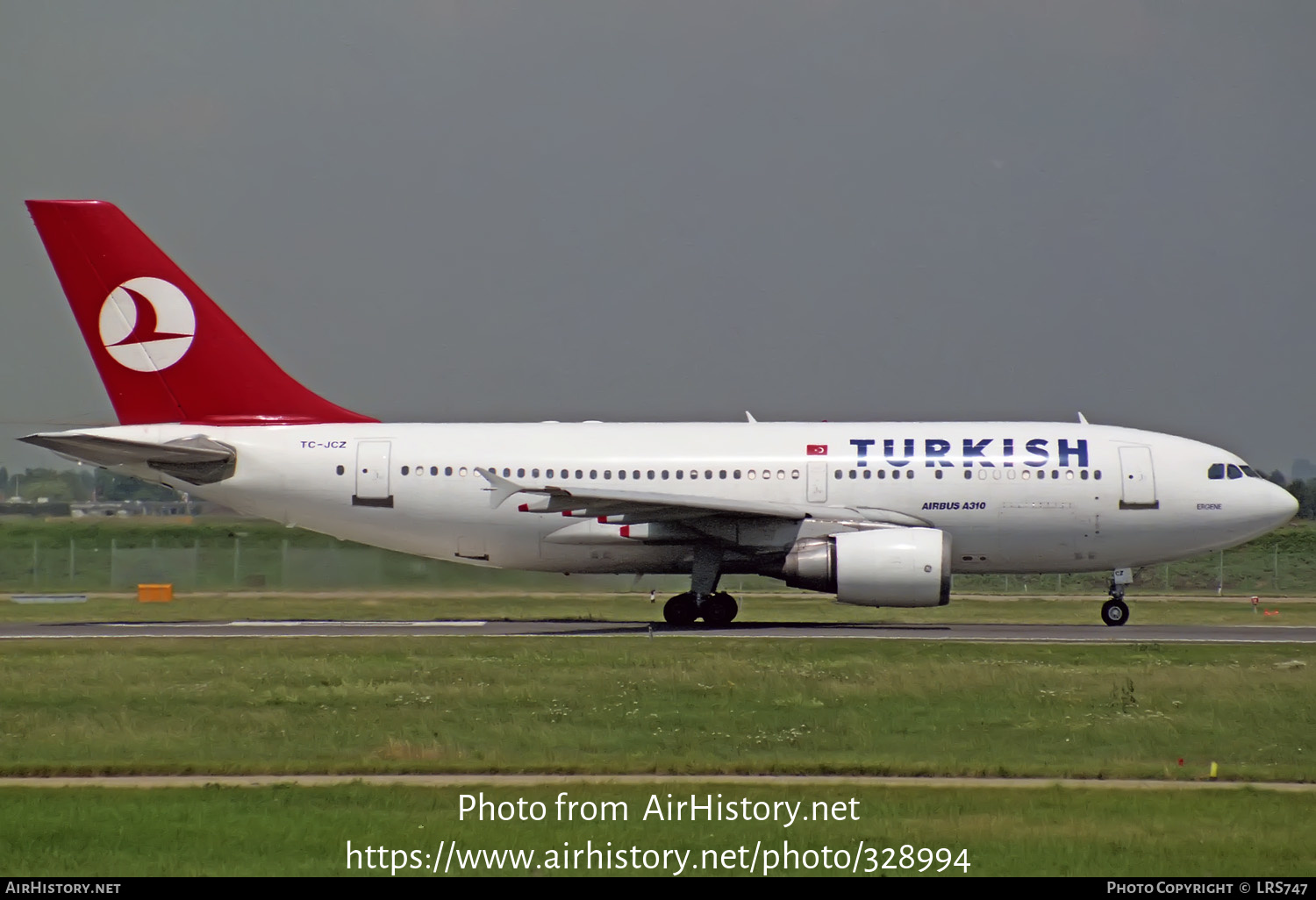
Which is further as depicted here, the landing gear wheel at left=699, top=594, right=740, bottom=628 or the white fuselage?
the landing gear wheel at left=699, top=594, right=740, bottom=628

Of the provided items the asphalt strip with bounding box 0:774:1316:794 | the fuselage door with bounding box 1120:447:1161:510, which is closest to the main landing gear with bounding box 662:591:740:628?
the fuselage door with bounding box 1120:447:1161:510

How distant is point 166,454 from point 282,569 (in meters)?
9.46

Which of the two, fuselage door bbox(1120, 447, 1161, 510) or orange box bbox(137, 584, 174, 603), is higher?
fuselage door bbox(1120, 447, 1161, 510)

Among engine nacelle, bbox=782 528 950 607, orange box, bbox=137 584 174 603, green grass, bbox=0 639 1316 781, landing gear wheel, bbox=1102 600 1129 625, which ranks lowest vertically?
orange box, bbox=137 584 174 603

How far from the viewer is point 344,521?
3288 centimetres

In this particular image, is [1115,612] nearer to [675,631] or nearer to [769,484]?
[769,484]

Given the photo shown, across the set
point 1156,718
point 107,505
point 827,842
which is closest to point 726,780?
point 827,842

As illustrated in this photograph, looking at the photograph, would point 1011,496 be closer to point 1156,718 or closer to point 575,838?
point 1156,718

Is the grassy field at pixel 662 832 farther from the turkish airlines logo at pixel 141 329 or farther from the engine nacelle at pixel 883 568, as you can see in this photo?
the turkish airlines logo at pixel 141 329

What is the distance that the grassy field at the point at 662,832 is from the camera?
10398 mm

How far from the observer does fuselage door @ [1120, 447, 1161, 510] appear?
31078 mm

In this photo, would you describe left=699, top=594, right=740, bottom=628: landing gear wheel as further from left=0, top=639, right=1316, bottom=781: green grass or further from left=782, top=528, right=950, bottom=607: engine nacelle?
left=0, top=639, right=1316, bottom=781: green grass

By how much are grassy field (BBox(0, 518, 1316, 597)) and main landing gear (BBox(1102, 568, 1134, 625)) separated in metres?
8.23
